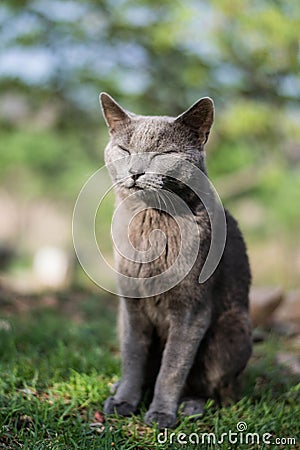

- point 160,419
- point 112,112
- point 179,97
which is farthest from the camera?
point 179,97

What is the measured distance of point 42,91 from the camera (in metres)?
9.05

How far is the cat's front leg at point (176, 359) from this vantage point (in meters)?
2.50

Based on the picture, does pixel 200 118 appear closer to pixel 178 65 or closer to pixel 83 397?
pixel 83 397

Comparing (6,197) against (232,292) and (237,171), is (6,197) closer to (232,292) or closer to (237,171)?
(237,171)

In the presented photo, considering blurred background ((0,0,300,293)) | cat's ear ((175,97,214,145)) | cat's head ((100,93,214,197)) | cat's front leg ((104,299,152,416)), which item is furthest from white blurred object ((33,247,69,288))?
cat's ear ((175,97,214,145))

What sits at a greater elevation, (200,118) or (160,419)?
(200,118)

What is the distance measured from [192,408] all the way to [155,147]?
122 centimetres

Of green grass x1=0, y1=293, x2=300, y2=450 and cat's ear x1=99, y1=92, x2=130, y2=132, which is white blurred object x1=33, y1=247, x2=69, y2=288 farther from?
cat's ear x1=99, y1=92, x2=130, y2=132

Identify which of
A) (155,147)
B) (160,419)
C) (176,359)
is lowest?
(160,419)

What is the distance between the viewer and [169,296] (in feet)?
8.18

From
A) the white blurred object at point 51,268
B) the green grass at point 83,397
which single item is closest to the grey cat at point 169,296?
the green grass at point 83,397

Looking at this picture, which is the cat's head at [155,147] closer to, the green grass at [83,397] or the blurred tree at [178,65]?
the green grass at [83,397]

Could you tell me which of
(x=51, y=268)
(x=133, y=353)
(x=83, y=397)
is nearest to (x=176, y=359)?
(x=133, y=353)

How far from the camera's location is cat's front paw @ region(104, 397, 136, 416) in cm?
253
